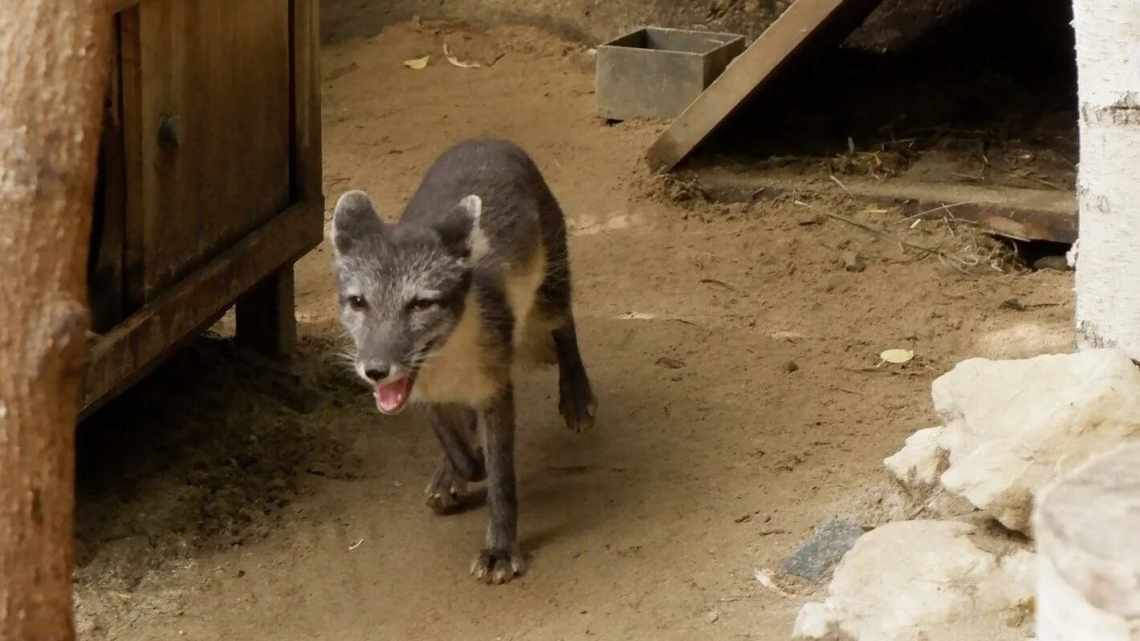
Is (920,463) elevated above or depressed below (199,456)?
above

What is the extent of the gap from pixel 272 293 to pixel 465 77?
12.5 feet

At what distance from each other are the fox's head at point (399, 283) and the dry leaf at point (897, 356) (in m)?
2.08

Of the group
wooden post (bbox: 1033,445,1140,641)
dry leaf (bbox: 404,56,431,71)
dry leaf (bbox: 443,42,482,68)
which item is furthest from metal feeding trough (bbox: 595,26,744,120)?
wooden post (bbox: 1033,445,1140,641)

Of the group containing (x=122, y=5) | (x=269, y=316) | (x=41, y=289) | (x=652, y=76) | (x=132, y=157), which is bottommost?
(x=269, y=316)

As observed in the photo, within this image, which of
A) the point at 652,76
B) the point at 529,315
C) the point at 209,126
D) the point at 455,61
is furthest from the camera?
the point at 455,61

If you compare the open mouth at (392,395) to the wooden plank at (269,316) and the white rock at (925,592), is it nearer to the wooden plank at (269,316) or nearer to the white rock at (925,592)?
the white rock at (925,592)

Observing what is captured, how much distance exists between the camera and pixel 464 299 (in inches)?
219

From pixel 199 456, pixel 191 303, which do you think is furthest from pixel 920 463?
pixel 199 456

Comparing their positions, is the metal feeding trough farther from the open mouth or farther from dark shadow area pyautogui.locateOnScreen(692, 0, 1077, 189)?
the open mouth

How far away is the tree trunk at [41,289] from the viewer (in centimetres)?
255

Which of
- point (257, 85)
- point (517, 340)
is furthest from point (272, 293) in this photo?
point (517, 340)

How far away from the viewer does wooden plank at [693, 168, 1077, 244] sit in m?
7.73

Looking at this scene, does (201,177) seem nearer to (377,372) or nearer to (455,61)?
(377,372)

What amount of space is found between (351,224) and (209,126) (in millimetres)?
894
